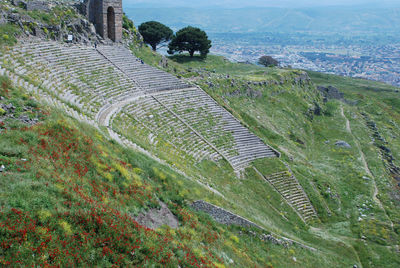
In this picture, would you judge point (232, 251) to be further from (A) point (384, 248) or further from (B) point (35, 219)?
(A) point (384, 248)

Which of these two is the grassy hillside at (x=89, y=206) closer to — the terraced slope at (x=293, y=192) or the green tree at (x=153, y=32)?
the terraced slope at (x=293, y=192)

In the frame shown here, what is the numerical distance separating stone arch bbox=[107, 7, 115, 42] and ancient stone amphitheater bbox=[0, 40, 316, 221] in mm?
3830

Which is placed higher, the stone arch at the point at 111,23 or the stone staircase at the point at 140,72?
the stone arch at the point at 111,23

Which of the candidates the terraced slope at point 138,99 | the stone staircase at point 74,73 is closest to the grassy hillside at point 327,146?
the terraced slope at point 138,99

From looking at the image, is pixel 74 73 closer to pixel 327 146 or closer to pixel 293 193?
pixel 293 193

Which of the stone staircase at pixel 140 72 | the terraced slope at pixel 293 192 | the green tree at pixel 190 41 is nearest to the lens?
the terraced slope at pixel 293 192

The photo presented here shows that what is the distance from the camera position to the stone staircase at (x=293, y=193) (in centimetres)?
2600

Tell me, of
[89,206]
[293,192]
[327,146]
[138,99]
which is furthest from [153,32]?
[89,206]

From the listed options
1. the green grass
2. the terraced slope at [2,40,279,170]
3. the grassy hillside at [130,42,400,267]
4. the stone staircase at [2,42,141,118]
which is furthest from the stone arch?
the green grass

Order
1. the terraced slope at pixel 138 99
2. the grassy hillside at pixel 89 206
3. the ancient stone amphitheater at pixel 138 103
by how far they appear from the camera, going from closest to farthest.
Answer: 1. the grassy hillside at pixel 89 206
2. the ancient stone amphitheater at pixel 138 103
3. the terraced slope at pixel 138 99

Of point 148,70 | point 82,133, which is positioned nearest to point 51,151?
point 82,133

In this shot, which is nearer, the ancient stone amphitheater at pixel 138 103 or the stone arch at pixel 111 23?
the ancient stone amphitheater at pixel 138 103

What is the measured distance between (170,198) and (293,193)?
1611cm

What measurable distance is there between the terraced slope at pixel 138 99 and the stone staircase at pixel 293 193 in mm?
3040
